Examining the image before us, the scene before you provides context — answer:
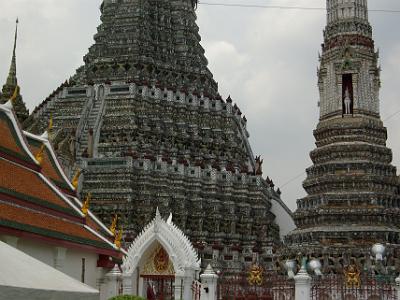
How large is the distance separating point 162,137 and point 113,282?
2071cm

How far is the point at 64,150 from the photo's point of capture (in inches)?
1547

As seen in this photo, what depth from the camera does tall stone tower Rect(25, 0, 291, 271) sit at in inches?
1529

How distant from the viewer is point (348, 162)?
34188mm

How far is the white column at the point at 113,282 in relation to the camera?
22.2 m

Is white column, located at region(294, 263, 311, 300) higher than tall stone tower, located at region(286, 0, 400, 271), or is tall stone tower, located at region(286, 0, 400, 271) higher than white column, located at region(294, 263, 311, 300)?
tall stone tower, located at region(286, 0, 400, 271)

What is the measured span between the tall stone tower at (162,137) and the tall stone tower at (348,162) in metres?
4.01

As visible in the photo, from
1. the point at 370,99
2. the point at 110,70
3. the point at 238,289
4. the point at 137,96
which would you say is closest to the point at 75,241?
the point at 238,289

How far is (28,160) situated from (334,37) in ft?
68.2

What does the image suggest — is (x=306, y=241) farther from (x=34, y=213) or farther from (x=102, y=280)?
(x=34, y=213)

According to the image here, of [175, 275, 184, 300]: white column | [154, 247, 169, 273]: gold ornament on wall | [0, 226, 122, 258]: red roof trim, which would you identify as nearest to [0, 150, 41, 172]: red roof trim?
[0, 226, 122, 258]: red roof trim

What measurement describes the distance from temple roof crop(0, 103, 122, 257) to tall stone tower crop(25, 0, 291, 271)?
13.0 metres

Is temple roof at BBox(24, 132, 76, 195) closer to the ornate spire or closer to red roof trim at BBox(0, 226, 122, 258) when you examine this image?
red roof trim at BBox(0, 226, 122, 258)

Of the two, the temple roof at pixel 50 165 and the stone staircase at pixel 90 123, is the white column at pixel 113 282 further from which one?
the stone staircase at pixel 90 123

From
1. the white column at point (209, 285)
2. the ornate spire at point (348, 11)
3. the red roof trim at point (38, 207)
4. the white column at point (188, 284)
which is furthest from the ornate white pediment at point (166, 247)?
the ornate spire at point (348, 11)
